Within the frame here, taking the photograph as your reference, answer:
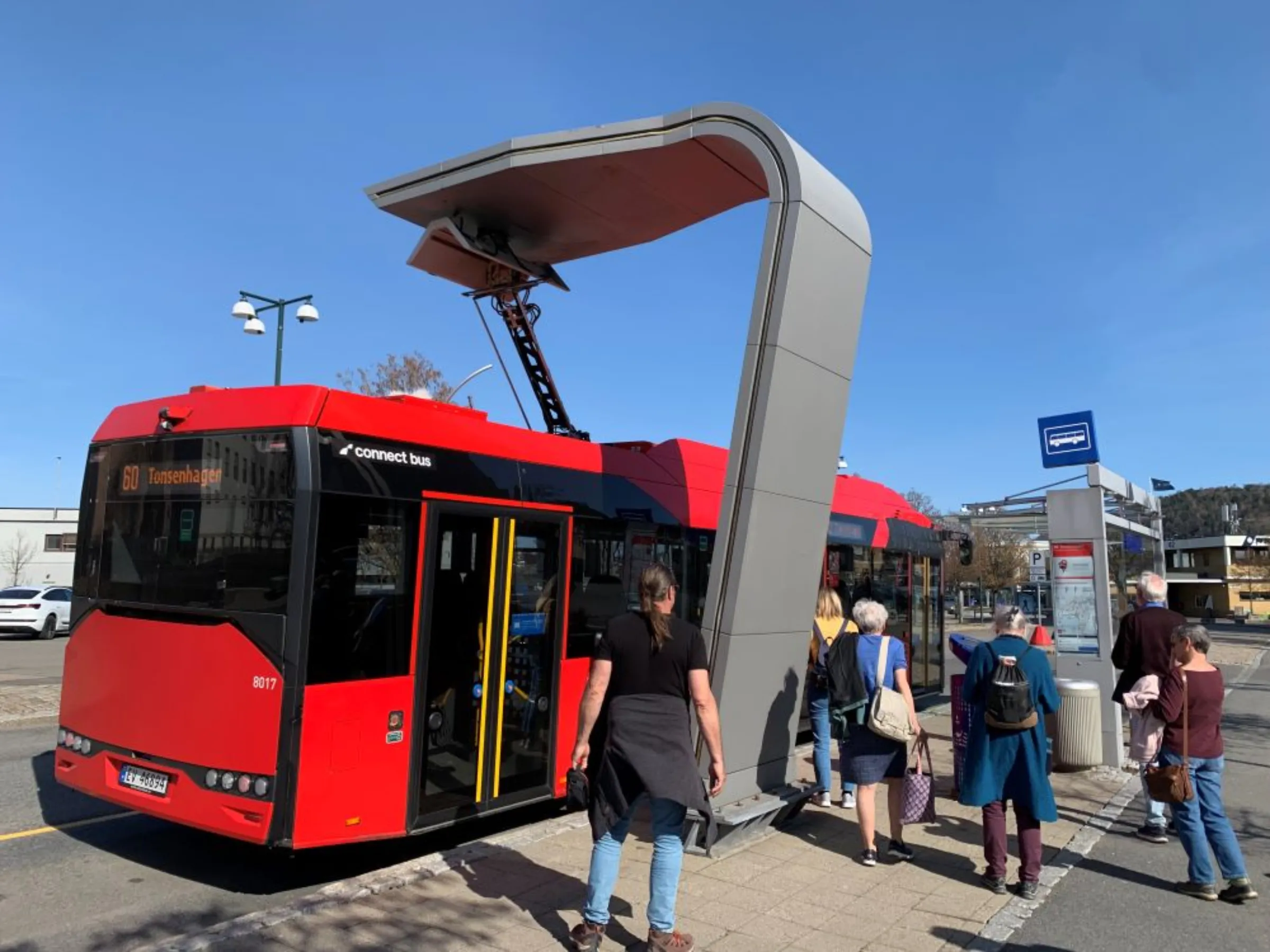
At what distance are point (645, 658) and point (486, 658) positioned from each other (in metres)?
2.21

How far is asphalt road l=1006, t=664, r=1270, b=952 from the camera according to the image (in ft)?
15.3

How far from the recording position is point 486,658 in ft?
20.2

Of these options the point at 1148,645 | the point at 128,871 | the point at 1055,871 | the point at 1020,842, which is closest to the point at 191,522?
the point at 128,871

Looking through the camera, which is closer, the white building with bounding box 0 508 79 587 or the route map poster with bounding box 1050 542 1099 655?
the route map poster with bounding box 1050 542 1099 655

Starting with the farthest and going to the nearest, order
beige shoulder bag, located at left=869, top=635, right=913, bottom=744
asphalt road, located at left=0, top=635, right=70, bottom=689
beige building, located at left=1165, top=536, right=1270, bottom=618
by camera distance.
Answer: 1. beige building, located at left=1165, top=536, right=1270, bottom=618
2. asphalt road, located at left=0, top=635, right=70, bottom=689
3. beige shoulder bag, located at left=869, top=635, right=913, bottom=744

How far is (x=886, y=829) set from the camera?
22.5ft

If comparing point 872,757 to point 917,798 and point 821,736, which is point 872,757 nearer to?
point 917,798

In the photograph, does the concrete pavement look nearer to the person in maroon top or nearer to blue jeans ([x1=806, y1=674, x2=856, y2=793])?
blue jeans ([x1=806, y1=674, x2=856, y2=793])

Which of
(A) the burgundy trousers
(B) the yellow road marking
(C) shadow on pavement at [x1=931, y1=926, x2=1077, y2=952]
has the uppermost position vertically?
(A) the burgundy trousers

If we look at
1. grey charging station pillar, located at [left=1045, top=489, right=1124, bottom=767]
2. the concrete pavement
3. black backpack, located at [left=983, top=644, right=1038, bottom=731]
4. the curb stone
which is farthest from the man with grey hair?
grey charging station pillar, located at [left=1045, top=489, right=1124, bottom=767]

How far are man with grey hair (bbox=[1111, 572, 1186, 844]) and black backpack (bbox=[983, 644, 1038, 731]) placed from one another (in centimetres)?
155

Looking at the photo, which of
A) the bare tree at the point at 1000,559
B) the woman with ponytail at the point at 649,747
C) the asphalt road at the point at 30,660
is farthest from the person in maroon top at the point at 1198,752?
the bare tree at the point at 1000,559

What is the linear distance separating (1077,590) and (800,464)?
15.0 feet

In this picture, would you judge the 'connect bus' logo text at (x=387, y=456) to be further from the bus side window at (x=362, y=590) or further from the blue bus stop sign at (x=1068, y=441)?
the blue bus stop sign at (x=1068, y=441)
